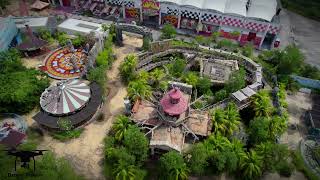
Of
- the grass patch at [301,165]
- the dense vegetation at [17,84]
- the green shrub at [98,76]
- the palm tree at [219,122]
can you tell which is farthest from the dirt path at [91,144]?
the grass patch at [301,165]

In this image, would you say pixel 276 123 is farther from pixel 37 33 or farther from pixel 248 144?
pixel 37 33

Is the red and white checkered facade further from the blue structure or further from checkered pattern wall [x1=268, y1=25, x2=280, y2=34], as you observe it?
the blue structure

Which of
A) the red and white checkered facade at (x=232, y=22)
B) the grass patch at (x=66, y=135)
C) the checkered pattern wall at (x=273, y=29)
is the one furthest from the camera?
the red and white checkered facade at (x=232, y=22)

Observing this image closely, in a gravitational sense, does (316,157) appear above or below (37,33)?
below

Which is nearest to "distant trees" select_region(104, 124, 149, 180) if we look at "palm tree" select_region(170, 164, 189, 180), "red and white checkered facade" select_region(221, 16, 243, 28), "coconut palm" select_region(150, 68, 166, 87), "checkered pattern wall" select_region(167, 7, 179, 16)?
"palm tree" select_region(170, 164, 189, 180)

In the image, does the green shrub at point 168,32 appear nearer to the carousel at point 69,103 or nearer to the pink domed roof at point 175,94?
the carousel at point 69,103

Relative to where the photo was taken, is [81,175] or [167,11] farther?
[167,11]

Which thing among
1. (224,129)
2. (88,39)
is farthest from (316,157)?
(88,39)
